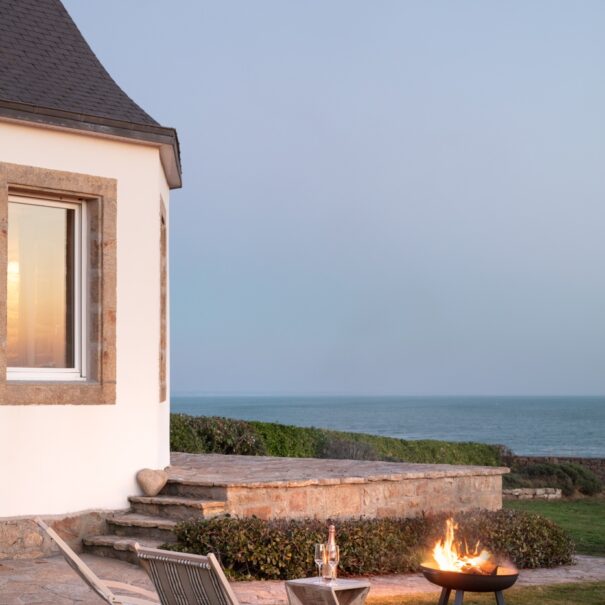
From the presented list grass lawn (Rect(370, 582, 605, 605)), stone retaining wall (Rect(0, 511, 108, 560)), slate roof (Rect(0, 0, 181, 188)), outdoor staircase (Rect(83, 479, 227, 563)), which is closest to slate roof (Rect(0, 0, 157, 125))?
slate roof (Rect(0, 0, 181, 188))

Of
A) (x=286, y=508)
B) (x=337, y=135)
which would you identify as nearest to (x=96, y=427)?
(x=286, y=508)

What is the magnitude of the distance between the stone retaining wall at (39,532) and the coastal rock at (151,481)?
51 cm

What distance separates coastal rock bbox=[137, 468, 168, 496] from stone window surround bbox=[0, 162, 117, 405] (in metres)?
0.80

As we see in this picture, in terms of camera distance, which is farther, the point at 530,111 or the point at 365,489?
the point at 530,111

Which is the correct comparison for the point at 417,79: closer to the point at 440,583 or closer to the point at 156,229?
the point at 156,229

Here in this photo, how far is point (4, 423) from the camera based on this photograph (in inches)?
381

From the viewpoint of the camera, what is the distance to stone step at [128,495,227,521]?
9750 mm

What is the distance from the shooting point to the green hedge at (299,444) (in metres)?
17.5

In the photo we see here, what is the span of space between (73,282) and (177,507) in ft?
8.04

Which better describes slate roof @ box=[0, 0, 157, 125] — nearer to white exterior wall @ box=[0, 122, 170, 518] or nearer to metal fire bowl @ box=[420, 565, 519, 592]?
white exterior wall @ box=[0, 122, 170, 518]

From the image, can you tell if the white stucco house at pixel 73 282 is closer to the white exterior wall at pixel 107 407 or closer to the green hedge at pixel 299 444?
the white exterior wall at pixel 107 407

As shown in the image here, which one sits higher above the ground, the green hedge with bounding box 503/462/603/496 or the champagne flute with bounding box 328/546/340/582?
the champagne flute with bounding box 328/546/340/582

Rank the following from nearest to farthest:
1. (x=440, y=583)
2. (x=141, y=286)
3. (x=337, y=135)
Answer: (x=440, y=583) → (x=141, y=286) → (x=337, y=135)

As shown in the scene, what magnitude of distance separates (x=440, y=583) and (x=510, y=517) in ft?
14.9
